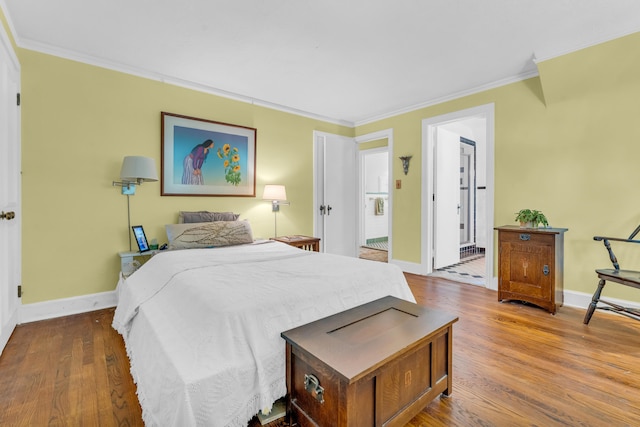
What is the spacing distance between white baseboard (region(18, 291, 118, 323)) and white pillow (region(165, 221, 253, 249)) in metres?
0.85

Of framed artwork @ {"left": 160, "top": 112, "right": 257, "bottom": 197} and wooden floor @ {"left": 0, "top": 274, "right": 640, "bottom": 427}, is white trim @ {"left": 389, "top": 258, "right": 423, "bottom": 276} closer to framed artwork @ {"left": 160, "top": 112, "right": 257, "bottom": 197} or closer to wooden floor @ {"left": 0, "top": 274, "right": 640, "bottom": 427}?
wooden floor @ {"left": 0, "top": 274, "right": 640, "bottom": 427}

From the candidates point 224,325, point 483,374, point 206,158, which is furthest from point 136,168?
point 483,374

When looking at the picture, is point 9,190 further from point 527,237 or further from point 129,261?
point 527,237

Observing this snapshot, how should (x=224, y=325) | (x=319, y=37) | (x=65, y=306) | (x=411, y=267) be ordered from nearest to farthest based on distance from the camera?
(x=224, y=325) < (x=319, y=37) < (x=65, y=306) < (x=411, y=267)

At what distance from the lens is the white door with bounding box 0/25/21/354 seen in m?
2.08

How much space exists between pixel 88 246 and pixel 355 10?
3164 mm

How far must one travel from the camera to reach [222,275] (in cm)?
195

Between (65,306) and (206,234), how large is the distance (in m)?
1.40

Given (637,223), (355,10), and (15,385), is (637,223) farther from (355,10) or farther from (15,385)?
(15,385)

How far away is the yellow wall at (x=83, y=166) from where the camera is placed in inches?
105

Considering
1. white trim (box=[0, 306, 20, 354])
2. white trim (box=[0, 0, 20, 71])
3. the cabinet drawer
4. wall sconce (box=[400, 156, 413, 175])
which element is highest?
white trim (box=[0, 0, 20, 71])

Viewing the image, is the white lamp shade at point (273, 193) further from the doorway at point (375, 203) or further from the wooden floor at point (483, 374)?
the doorway at point (375, 203)

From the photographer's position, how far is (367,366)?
44.9 inches

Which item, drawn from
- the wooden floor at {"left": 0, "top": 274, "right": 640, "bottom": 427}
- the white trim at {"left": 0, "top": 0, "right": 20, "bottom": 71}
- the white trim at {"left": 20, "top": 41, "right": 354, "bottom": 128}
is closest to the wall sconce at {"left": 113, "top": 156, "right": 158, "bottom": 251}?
the white trim at {"left": 20, "top": 41, "right": 354, "bottom": 128}
